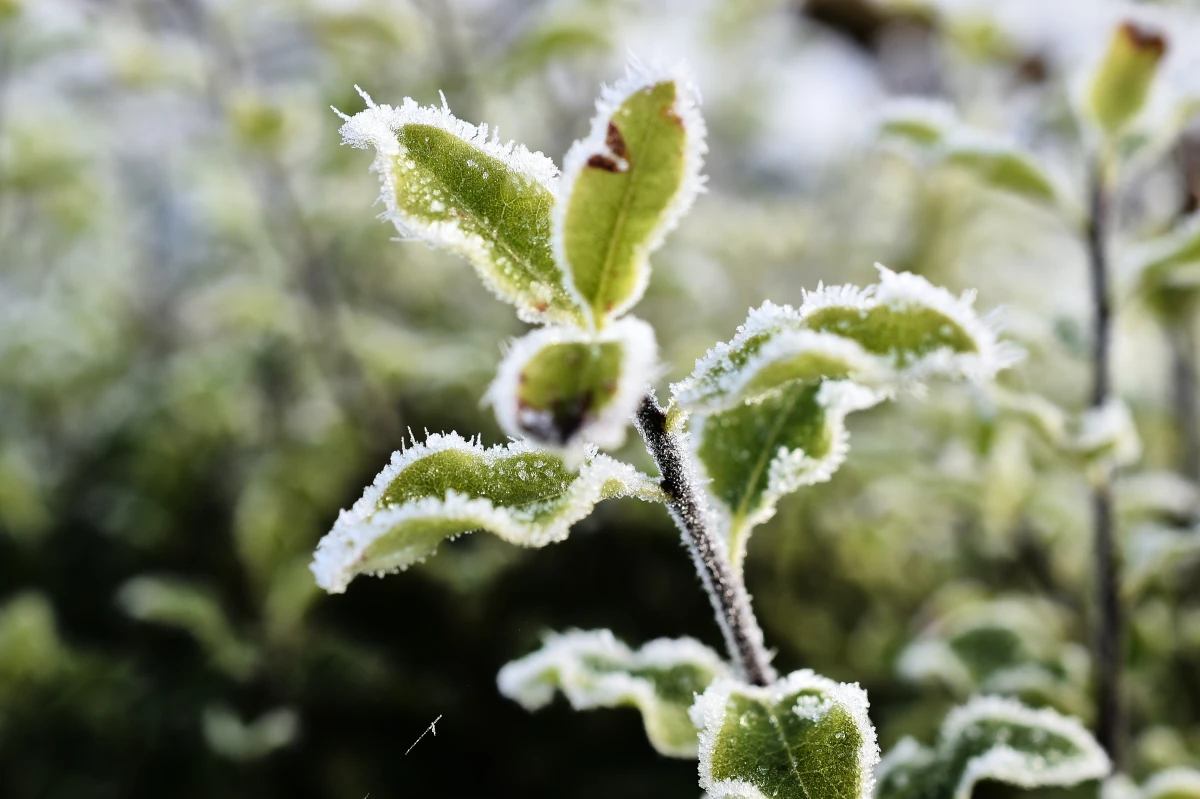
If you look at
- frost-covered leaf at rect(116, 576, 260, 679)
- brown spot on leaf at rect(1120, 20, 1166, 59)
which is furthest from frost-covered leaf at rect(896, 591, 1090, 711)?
frost-covered leaf at rect(116, 576, 260, 679)

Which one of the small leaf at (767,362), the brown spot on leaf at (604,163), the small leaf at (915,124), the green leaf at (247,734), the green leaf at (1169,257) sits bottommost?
the small leaf at (767,362)

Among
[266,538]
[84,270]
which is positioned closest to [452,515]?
[266,538]

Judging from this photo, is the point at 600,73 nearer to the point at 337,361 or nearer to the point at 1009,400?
the point at 337,361

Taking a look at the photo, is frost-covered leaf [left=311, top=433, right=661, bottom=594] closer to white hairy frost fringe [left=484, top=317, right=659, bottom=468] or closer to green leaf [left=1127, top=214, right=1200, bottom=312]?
white hairy frost fringe [left=484, top=317, right=659, bottom=468]

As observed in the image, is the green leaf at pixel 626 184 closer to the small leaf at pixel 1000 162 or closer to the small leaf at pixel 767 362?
the small leaf at pixel 767 362

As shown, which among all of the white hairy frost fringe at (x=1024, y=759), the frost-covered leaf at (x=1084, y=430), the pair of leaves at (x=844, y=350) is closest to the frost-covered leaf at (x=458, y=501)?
the pair of leaves at (x=844, y=350)

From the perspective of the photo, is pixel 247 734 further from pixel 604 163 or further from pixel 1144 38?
pixel 1144 38
